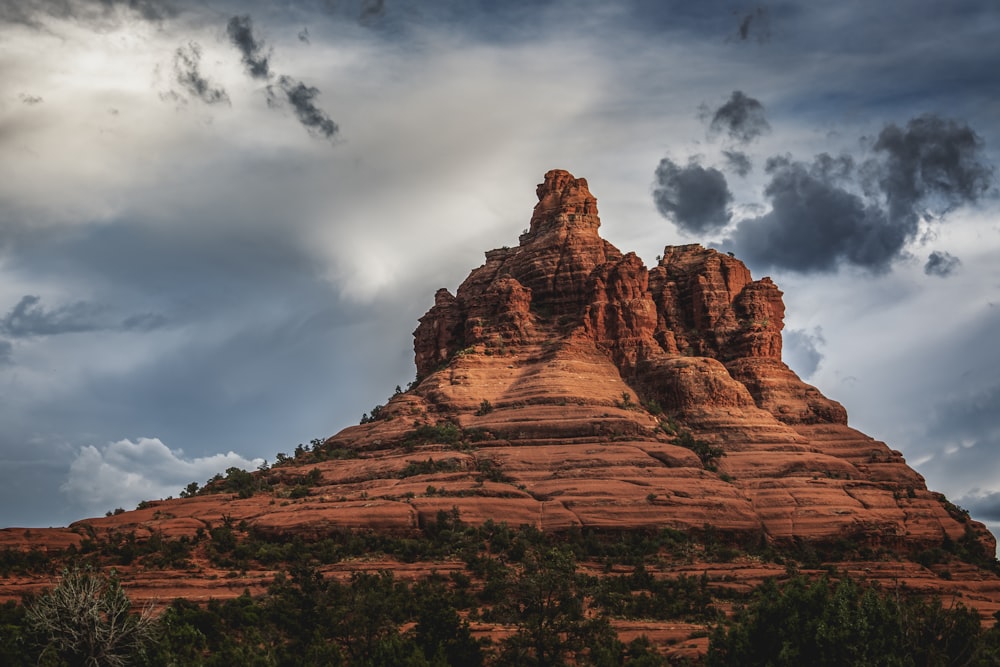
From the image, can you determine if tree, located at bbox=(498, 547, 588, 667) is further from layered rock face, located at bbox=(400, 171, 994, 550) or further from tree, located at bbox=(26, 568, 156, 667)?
layered rock face, located at bbox=(400, 171, 994, 550)

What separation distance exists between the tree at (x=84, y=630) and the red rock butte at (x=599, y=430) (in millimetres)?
30935

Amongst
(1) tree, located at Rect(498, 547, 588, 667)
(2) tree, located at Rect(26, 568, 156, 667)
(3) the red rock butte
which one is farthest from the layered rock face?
(2) tree, located at Rect(26, 568, 156, 667)

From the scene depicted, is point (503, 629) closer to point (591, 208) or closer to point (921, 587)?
point (921, 587)

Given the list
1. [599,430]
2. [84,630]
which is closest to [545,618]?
[84,630]

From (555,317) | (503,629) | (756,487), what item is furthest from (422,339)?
(503,629)

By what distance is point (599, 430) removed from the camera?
111 meters

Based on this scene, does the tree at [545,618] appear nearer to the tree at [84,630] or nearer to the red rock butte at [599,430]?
the tree at [84,630]

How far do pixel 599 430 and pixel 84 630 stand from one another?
6136cm

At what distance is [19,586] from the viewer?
79062mm

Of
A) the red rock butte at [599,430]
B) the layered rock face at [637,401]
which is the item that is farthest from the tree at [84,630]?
the layered rock face at [637,401]

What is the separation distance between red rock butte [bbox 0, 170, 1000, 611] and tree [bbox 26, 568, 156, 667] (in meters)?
30.9

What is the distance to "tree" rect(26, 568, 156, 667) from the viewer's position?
59094mm

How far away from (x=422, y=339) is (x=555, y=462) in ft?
142

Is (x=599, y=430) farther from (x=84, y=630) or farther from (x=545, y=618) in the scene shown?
(x=84, y=630)
